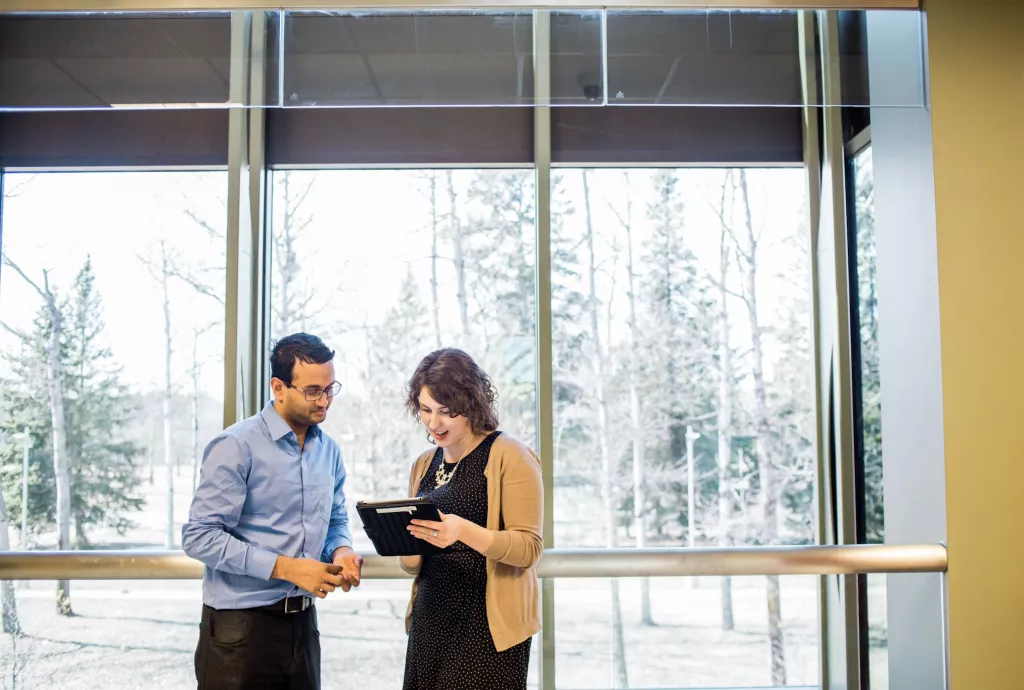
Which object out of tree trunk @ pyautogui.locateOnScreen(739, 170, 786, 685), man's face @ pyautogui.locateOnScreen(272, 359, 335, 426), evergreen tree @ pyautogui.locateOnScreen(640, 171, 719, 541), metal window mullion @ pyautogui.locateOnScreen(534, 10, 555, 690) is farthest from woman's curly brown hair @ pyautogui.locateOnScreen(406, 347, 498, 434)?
tree trunk @ pyautogui.locateOnScreen(739, 170, 786, 685)

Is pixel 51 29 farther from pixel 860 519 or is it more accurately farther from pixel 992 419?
pixel 860 519

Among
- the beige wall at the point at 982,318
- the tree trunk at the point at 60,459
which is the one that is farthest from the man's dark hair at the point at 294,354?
the beige wall at the point at 982,318

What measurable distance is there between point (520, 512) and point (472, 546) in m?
0.16

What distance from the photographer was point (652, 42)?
262cm

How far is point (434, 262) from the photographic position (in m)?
3.43

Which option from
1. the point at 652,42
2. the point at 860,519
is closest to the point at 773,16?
the point at 652,42

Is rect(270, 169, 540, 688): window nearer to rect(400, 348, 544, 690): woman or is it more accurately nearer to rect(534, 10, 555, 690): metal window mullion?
rect(534, 10, 555, 690): metal window mullion

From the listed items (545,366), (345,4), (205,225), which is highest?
(345,4)

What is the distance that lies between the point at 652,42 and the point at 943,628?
7.32 ft

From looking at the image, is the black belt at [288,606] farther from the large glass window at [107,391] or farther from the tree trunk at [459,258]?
the tree trunk at [459,258]

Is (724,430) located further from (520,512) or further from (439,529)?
(439,529)

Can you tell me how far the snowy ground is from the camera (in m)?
3.26

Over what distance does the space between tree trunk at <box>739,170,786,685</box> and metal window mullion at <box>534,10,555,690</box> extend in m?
0.93

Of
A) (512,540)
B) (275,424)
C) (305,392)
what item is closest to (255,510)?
(275,424)
